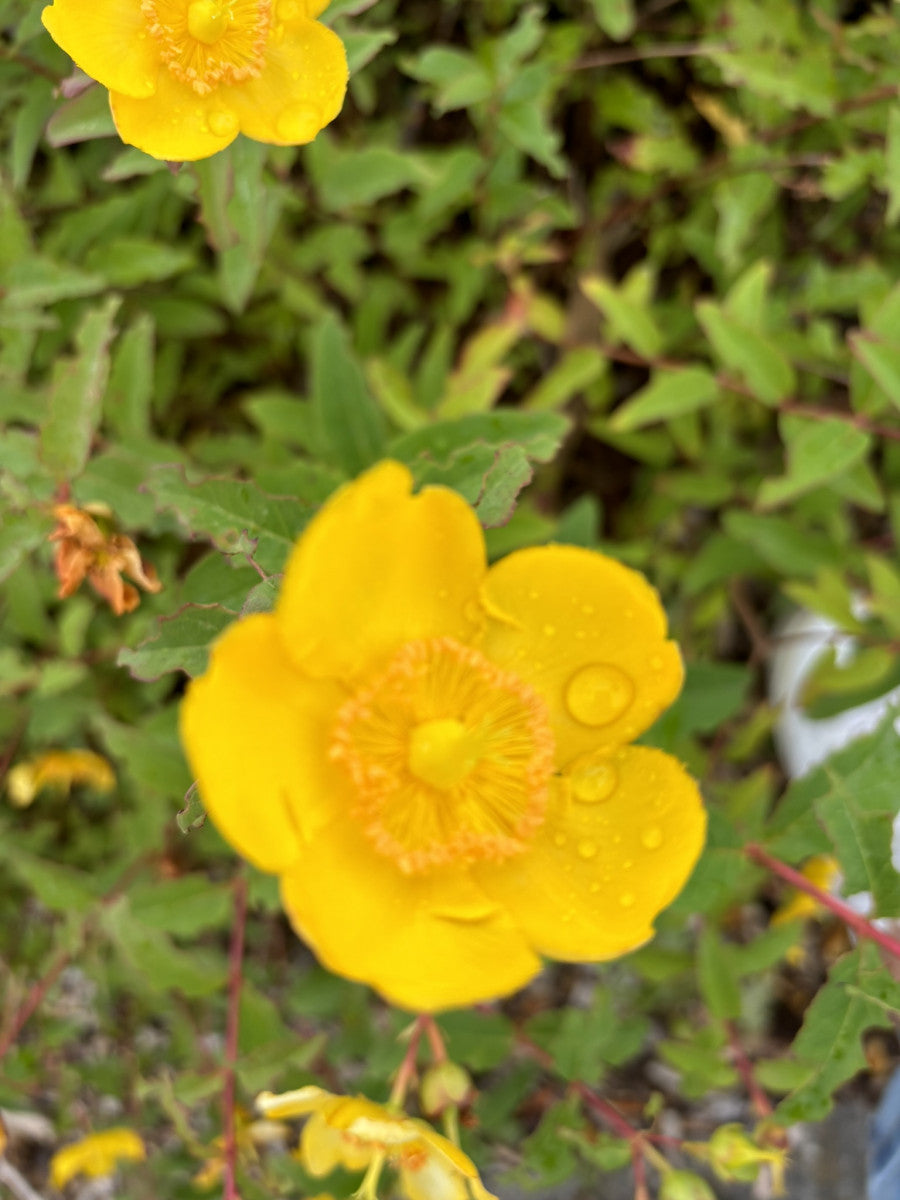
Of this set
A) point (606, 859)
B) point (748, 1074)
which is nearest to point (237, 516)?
point (606, 859)

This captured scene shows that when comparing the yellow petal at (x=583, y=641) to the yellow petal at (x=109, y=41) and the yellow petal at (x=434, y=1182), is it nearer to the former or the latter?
the yellow petal at (x=434, y=1182)

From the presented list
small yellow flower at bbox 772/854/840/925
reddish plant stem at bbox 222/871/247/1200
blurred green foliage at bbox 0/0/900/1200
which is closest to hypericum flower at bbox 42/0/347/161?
blurred green foliage at bbox 0/0/900/1200

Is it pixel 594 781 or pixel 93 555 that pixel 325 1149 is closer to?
pixel 594 781

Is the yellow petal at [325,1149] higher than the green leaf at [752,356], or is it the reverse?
the green leaf at [752,356]

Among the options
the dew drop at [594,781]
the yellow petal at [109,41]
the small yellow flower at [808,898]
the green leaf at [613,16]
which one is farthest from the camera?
the small yellow flower at [808,898]

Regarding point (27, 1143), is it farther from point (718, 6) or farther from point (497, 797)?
point (718, 6)

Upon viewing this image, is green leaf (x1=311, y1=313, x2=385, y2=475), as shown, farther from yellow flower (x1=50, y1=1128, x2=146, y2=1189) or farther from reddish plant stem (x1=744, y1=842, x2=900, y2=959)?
yellow flower (x1=50, y1=1128, x2=146, y2=1189)

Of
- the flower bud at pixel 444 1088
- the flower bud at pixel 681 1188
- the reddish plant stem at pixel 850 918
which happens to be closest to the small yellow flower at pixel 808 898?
the reddish plant stem at pixel 850 918
